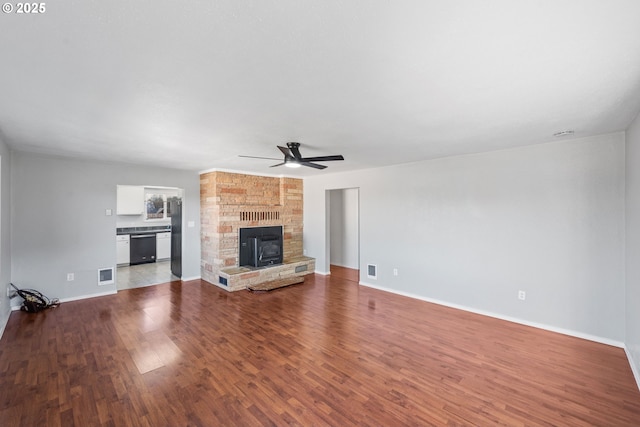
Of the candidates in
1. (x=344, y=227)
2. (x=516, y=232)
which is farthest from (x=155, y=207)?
(x=516, y=232)

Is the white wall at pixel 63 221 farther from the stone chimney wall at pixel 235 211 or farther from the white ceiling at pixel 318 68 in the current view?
the white ceiling at pixel 318 68

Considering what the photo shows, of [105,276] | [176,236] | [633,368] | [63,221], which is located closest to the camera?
[633,368]

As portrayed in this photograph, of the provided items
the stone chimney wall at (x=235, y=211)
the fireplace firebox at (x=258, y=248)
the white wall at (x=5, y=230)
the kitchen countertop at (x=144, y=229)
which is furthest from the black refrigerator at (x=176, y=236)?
the white wall at (x=5, y=230)

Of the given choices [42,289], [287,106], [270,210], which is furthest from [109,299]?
[287,106]

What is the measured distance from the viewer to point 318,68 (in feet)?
5.26

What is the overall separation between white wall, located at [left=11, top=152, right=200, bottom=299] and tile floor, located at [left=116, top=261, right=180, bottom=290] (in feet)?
2.23

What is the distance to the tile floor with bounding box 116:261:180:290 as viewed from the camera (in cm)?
562

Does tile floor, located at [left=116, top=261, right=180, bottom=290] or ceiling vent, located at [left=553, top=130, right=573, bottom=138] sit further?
tile floor, located at [left=116, top=261, right=180, bottom=290]

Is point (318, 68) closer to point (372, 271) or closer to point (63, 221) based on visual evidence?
point (372, 271)

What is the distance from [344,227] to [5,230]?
6.23 m

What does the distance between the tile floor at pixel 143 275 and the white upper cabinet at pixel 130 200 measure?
1.48 meters

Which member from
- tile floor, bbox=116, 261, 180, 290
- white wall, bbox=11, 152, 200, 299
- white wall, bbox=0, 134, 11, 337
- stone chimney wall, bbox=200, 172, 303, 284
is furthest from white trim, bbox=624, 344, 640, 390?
white wall, bbox=11, 152, 200, 299

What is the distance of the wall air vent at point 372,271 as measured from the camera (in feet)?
17.7

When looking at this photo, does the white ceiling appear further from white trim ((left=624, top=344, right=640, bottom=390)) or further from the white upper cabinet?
the white upper cabinet
